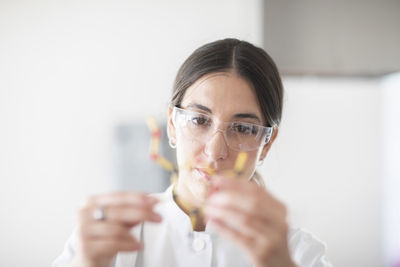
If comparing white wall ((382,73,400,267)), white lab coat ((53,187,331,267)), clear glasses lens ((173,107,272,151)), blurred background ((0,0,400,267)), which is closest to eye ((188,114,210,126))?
clear glasses lens ((173,107,272,151))

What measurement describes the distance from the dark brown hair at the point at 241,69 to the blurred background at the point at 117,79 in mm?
1145

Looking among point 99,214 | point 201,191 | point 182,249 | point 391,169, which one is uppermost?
point 99,214

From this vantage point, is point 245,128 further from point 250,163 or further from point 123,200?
point 123,200

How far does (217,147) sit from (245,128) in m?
0.13

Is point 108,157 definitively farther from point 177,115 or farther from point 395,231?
point 395,231

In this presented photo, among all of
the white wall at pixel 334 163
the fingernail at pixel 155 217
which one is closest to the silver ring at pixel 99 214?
the fingernail at pixel 155 217

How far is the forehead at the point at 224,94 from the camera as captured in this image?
3.33 feet

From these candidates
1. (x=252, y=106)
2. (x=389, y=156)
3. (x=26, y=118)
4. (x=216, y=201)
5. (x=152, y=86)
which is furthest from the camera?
(x=389, y=156)

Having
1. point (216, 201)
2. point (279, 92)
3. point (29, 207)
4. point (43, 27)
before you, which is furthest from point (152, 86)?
point (216, 201)

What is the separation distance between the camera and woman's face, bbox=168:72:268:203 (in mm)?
994

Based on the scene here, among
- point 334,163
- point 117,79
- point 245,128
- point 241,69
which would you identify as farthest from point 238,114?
point 334,163

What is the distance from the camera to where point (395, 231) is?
109 inches

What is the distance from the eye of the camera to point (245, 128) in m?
1.05

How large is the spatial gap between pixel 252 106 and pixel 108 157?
5.04ft
